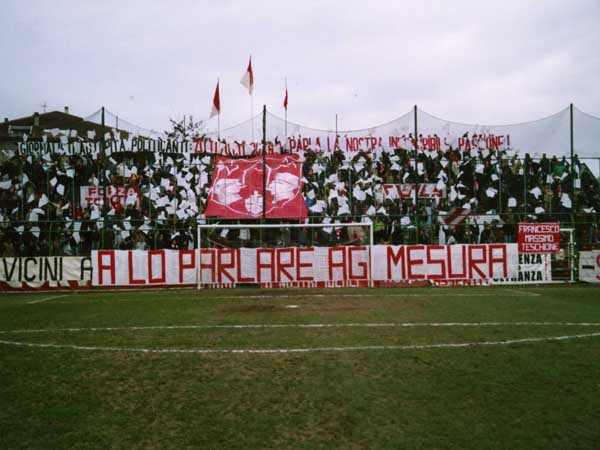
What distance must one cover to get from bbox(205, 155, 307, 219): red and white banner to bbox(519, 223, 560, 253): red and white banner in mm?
7950

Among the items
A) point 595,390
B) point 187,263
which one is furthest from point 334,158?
point 595,390

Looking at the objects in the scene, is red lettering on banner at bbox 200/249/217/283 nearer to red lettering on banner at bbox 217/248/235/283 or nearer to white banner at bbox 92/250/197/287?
red lettering on banner at bbox 217/248/235/283

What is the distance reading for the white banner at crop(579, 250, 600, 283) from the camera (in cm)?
1980

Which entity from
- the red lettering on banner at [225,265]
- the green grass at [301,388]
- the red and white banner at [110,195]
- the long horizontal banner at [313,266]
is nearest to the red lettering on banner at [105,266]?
the long horizontal banner at [313,266]

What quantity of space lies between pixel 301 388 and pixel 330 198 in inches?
700

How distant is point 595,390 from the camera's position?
5.60 metres

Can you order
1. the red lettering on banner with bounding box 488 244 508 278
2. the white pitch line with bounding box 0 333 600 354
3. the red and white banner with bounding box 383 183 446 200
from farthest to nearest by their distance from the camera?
the red and white banner with bounding box 383 183 446 200
the red lettering on banner with bounding box 488 244 508 278
the white pitch line with bounding box 0 333 600 354

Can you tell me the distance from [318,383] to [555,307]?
28.1ft

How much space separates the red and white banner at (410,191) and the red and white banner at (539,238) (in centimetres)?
452

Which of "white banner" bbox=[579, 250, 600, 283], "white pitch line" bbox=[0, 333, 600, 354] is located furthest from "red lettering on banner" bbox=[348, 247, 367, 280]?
"white pitch line" bbox=[0, 333, 600, 354]

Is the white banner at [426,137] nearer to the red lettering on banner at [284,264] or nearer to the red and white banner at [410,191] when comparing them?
the red and white banner at [410,191]

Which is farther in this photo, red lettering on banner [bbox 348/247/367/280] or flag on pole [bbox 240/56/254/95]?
flag on pole [bbox 240/56/254/95]

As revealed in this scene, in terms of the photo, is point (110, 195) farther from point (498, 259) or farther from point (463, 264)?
point (498, 259)

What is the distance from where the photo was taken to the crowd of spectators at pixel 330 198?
21.5 metres
